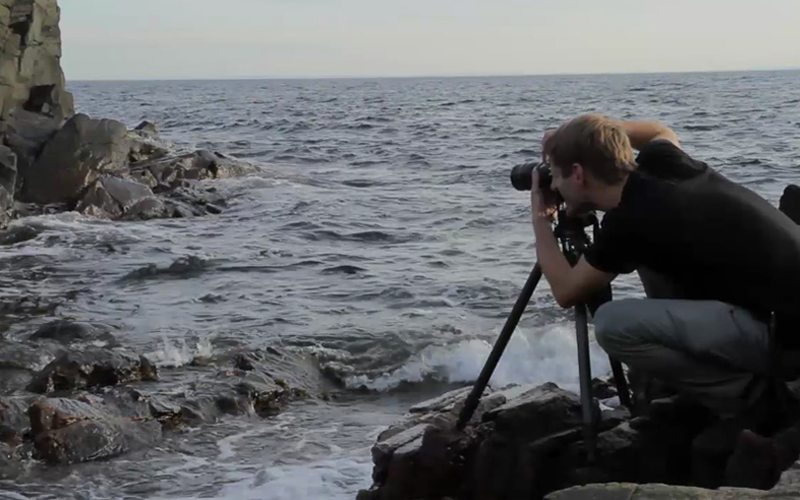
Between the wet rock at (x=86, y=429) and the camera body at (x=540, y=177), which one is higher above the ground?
the camera body at (x=540, y=177)

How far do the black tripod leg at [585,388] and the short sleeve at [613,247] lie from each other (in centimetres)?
28

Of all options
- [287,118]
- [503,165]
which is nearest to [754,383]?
[503,165]

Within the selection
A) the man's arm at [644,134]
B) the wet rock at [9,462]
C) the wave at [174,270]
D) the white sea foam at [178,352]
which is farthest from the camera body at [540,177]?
the wave at [174,270]

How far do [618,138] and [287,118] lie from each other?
43693 millimetres

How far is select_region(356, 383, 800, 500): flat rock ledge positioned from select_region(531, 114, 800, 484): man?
0.20m

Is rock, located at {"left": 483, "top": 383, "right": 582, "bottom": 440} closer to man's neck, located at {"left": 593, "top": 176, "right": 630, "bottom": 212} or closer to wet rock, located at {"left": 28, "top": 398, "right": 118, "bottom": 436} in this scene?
man's neck, located at {"left": 593, "top": 176, "right": 630, "bottom": 212}

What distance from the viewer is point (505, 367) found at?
7.91m

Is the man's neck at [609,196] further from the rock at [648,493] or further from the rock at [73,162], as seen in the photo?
the rock at [73,162]

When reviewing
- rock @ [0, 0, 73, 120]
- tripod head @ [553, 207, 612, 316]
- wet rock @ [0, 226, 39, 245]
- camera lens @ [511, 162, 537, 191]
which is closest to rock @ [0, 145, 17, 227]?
wet rock @ [0, 226, 39, 245]

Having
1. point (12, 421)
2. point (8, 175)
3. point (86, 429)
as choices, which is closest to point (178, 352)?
point (12, 421)

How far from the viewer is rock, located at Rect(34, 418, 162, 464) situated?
19.7 feet

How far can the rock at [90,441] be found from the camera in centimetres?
599

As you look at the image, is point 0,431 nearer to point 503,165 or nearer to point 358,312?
point 358,312

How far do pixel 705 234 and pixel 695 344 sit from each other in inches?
16.7
